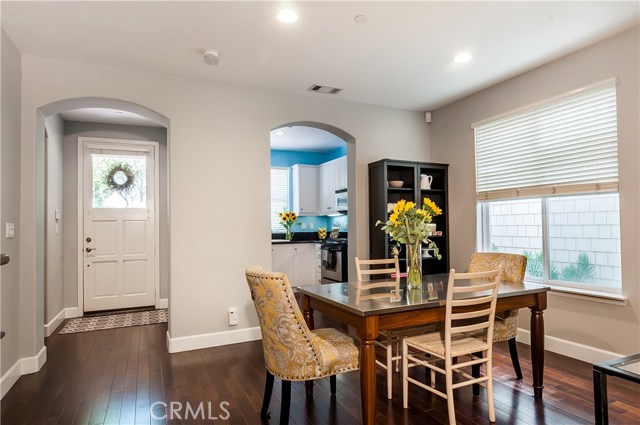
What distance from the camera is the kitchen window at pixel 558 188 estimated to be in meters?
3.07

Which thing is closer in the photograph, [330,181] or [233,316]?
[233,316]

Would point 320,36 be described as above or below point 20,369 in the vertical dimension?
above

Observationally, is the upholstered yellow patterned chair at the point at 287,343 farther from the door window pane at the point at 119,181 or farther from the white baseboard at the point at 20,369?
the door window pane at the point at 119,181

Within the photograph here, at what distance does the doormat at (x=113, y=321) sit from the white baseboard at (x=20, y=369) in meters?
1.15

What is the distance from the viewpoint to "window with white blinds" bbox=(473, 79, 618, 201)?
307 cm

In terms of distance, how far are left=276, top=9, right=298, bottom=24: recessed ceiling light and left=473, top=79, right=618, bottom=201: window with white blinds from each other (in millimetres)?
2527

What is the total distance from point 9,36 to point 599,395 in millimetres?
4369

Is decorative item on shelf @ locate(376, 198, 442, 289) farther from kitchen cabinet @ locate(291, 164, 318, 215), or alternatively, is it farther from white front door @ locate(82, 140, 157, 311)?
kitchen cabinet @ locate(291, 164, 318, 215)

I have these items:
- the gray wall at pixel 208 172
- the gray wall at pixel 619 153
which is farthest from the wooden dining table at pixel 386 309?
the gray wall at pixel 208 172

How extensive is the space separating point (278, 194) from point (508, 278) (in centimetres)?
513

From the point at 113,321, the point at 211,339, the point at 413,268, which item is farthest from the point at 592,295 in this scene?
the point at 113,321

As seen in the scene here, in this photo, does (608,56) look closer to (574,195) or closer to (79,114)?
(574,195)

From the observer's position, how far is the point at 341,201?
6.43 m

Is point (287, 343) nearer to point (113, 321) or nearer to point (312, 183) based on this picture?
point (113, 321)
